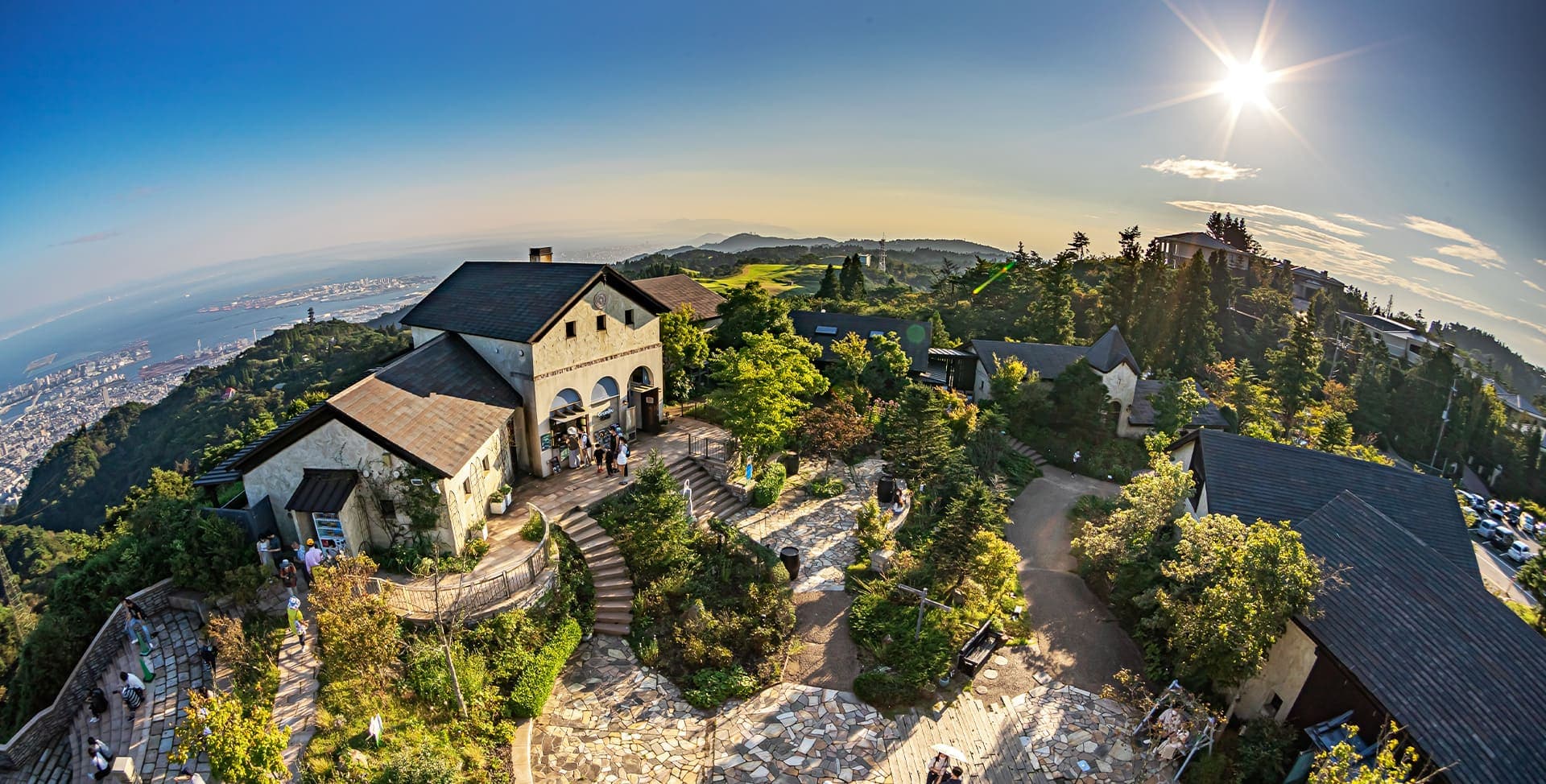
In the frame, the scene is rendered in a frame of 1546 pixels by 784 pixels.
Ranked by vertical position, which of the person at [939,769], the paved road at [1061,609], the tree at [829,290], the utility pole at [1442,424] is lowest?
the utility pole at [1442,424]

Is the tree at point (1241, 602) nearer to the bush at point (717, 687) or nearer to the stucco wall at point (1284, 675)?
the stucco wall at point (1284, 675)

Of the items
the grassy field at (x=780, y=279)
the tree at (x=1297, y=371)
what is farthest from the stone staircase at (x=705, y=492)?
the grassy field at (x=780, y=279)

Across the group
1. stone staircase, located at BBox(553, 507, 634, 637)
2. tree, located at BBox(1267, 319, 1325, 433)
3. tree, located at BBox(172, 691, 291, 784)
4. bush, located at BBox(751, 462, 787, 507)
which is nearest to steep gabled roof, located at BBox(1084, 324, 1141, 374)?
tree, located at BBox(1267, 319, 1325, 433)

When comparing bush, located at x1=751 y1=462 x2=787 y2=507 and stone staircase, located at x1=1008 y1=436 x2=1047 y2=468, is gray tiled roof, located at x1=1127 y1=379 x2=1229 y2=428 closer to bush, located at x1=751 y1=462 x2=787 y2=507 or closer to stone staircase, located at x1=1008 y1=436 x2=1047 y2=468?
stone staircase, located at x1=1008 y1=436 x2=1047 y2=468

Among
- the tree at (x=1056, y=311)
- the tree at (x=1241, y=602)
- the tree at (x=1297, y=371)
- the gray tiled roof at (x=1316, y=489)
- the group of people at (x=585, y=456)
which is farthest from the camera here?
the tree at (x=1056, y=311)

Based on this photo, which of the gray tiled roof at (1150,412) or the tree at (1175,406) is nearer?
the tree at (1175,406)

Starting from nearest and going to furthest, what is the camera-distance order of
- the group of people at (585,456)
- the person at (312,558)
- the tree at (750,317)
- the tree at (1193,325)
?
1. the person at (312,558)
2. the group of people at (585,456)
3. the tree at (750,317)
4. the tree at (1193,325)

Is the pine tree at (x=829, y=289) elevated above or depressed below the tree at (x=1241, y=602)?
above

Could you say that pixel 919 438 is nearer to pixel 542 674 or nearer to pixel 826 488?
pixel 826 488
